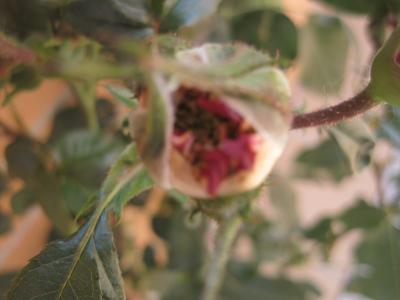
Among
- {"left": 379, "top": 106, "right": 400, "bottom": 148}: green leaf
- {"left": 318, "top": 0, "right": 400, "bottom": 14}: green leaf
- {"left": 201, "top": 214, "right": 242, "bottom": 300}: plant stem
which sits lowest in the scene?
{"left": 201, "top": 214, "right": 242, "bottom": 300}: plant stem

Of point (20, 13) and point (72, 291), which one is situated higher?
point (20, 13)

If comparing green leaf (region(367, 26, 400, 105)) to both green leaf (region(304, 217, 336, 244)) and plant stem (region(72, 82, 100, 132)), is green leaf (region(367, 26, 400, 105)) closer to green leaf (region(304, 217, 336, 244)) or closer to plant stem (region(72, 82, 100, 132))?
plant stem (region(72, 82, 100, 132))

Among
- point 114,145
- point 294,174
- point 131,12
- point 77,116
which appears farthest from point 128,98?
point 294,174

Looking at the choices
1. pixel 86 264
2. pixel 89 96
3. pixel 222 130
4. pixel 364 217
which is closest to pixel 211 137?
pixel 222 130

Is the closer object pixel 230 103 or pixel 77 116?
pixel 230 103

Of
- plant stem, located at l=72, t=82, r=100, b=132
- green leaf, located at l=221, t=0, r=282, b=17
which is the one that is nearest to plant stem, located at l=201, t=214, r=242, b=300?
plant stem, located at l=72, t=82, r=100, b=132

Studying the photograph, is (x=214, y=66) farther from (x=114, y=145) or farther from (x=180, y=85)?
(x=114, y=145)

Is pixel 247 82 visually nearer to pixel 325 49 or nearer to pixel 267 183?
pixel 267 183

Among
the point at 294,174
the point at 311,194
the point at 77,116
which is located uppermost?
the point at 77,116

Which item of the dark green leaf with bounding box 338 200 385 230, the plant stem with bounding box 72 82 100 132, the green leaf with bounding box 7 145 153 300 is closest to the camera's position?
the green leaf with bounding box 7 145 153 300
